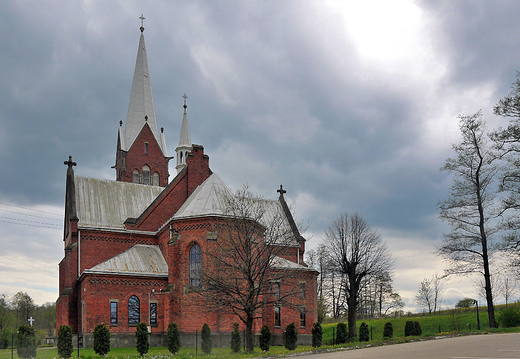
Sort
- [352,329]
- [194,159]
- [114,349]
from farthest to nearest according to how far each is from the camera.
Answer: [194,159] < [352,329] < [114,349]

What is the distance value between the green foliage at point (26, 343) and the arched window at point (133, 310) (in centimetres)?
847

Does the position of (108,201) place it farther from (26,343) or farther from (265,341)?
(265,341)

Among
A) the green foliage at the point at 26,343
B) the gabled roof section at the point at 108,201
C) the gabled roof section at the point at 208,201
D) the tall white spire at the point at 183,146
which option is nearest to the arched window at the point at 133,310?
the gabled roof section at the point at 208,201

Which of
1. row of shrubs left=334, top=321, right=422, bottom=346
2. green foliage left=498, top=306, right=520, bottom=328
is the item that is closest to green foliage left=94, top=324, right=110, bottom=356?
row of shrubs left=334, top=321, right=422, bottom=346

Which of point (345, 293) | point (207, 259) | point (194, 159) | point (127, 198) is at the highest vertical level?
point (194, 159)

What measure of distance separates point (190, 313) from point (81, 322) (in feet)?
29.5

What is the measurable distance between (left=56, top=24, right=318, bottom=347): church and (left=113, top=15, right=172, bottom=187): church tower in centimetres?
797

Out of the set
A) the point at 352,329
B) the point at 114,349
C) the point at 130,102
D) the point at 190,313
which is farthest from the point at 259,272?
the point at 130,102

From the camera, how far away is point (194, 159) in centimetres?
4212

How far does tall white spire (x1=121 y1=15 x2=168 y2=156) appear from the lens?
5506cm

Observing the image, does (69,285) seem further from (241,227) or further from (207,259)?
(241,227)

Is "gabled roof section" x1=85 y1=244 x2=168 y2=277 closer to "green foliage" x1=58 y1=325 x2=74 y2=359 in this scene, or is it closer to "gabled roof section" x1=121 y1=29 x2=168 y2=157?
"green foliage" x1=58 y1=325 x2=74 y2=359

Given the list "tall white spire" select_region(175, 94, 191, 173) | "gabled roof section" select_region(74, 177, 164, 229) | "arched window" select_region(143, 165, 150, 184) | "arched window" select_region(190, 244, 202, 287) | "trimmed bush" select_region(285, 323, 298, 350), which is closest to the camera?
"trimmed bush" select_region(285, 323, 298, 350)

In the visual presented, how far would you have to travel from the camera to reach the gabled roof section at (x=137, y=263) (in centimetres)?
3509
